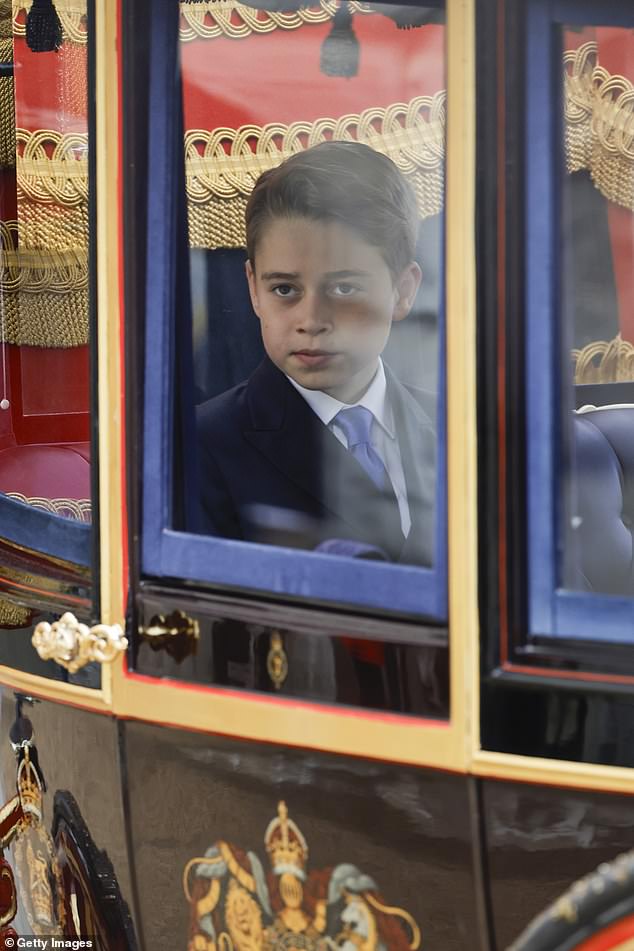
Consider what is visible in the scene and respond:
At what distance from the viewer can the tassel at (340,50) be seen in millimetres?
1514

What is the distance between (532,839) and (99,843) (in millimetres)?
584

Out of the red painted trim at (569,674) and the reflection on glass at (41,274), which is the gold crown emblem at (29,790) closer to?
the reflection on glass at (41,274)

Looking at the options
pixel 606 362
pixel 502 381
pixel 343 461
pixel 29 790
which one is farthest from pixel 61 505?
pixel 606 362

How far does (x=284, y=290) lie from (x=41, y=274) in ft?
2.04

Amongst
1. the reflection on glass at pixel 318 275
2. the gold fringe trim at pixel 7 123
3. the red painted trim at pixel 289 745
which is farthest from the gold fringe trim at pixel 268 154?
the red painted trim at pixel 289 745

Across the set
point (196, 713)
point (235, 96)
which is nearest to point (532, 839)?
point (196, 713)

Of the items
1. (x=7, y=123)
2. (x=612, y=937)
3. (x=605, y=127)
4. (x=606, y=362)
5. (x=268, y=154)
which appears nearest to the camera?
(x=612, y=937)

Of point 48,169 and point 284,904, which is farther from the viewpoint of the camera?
point 48,169

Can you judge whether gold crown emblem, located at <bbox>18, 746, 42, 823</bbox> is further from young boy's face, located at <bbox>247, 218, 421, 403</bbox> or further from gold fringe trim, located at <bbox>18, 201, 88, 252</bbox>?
gold fringe trim, located at <bbox>18, 201, 88, 252</bbox>

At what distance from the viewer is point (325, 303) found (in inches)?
62.7

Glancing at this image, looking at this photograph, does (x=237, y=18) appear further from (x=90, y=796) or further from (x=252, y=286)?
(x=90, y=796)

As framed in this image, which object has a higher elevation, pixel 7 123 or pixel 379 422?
pixel 7 123

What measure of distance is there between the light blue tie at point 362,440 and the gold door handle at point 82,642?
0.35 m

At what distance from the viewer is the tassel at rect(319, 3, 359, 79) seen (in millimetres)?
1514
